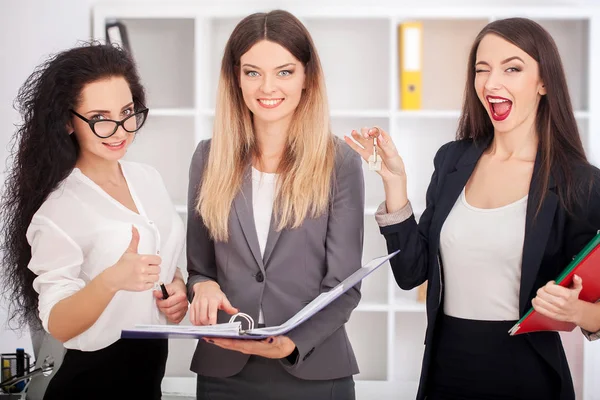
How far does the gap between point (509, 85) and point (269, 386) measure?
38.3 inches

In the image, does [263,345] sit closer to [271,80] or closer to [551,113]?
[271,80]

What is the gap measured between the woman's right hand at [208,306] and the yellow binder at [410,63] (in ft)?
7.37

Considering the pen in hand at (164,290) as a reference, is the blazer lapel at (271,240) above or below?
above

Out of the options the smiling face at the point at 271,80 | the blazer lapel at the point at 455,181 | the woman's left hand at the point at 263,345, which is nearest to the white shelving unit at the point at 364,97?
the blazer lapel at the point at 455,181

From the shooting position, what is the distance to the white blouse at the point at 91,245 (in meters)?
1.74

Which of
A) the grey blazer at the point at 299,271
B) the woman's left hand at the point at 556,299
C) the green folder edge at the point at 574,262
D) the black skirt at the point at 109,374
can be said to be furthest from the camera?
the grey blazer at the point at 299,271

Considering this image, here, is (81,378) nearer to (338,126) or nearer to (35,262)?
(35,262)

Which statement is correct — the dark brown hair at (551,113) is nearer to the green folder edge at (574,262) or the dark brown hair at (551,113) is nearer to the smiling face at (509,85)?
the smiling face at (509,85)

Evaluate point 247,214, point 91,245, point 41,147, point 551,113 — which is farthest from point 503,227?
point 41,147

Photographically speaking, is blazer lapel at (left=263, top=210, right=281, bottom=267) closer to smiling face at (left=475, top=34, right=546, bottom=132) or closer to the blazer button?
the blazer button

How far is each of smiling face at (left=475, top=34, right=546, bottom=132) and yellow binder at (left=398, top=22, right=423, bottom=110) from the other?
1.87 m

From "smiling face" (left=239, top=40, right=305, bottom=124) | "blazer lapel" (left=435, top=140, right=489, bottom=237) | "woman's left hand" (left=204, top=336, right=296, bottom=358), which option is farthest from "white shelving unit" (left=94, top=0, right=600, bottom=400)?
"woman's left hand" (left=204, top=336, right=296, bottom=358)

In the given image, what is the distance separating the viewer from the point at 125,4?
3.87 metres

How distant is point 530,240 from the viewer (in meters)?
1.83
